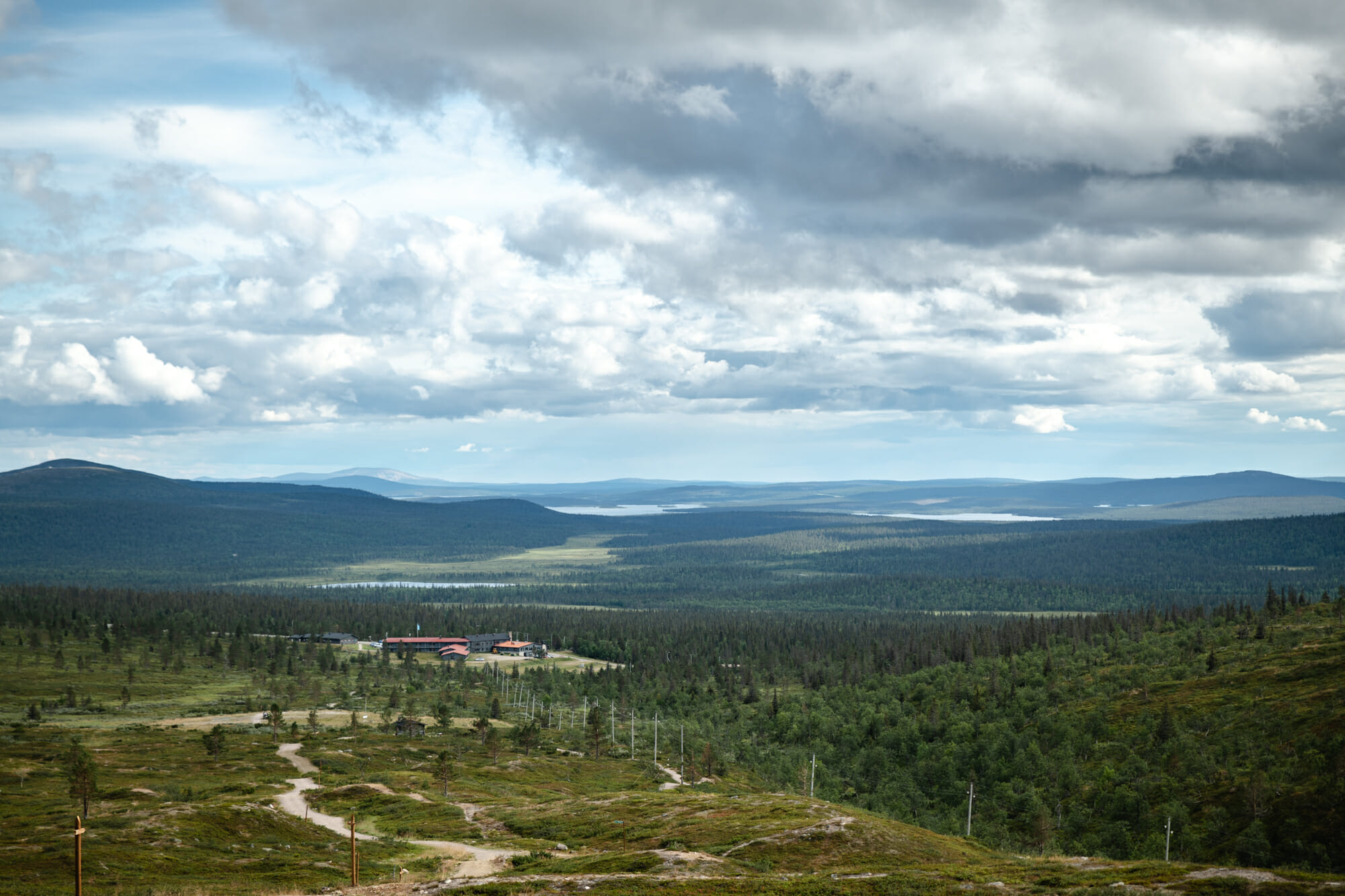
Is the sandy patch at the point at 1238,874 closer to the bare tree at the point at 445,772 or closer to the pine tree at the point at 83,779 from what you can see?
the bare tree at the point at 445,772

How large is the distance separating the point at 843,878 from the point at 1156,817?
6420 centimetres

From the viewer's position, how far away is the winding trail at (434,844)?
7194 centimetres

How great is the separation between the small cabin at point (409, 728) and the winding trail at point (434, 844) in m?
36.1

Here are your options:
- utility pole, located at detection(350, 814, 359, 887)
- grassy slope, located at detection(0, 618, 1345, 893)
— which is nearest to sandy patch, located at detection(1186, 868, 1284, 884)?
grassy slope, located at detection(0, 618, 1345, 893)

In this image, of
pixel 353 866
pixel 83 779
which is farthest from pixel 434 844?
pixel 83 779

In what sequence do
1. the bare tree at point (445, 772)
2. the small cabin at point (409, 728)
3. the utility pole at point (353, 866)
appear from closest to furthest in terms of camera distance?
the utility pole at point (353, 866), the bare tree at point (445, 772), the small cabin at point (409, 728)

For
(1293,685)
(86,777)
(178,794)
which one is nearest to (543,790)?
(178,794)

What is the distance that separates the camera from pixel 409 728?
511 feet

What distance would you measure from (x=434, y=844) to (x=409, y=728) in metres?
75.8

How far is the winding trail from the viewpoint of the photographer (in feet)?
236

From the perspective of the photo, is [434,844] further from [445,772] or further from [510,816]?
[445,772]

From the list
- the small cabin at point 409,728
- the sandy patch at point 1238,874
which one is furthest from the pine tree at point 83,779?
the sandy patch at point 1238,874

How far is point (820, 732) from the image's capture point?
16912 centimetres

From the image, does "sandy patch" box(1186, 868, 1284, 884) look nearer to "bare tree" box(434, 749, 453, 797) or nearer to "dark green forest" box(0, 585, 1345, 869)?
"dark green forest" box(0, 585, 1345, 869)
